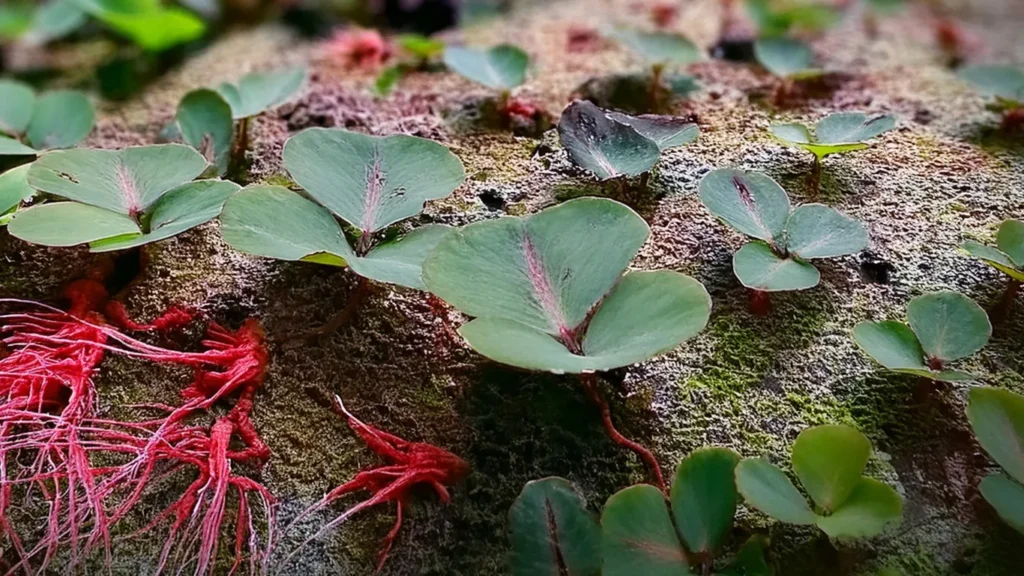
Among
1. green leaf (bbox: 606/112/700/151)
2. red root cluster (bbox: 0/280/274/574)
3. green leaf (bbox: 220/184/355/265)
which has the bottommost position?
red root cluster (bbox: 0/280/274/574)

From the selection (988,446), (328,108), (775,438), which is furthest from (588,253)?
(328,108)

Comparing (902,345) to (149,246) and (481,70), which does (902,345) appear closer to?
(481,70)

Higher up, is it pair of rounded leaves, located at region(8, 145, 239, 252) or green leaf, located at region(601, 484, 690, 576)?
pair of rounded leaves, located at region(8, 145, 239, 252)

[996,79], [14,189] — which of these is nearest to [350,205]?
[14,189]

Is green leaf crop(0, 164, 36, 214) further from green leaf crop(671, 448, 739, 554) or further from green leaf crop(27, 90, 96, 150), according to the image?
green leaf crop(671, 448, 739, 554)

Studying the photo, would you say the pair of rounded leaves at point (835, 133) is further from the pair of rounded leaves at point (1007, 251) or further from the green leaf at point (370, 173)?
the green leaf at point (370, 173)

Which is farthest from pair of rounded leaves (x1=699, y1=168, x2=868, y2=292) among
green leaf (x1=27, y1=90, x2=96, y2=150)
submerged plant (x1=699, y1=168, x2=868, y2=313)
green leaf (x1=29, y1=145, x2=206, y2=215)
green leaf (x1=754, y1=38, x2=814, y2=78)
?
green leaf (x1=27, y1=90, x2=96, y2=150)

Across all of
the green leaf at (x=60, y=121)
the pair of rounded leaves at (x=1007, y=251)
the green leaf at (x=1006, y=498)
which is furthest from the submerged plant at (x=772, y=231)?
the green leaf at (x=60, y=121)

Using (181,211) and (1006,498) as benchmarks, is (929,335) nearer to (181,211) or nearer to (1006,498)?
(1006,498)
